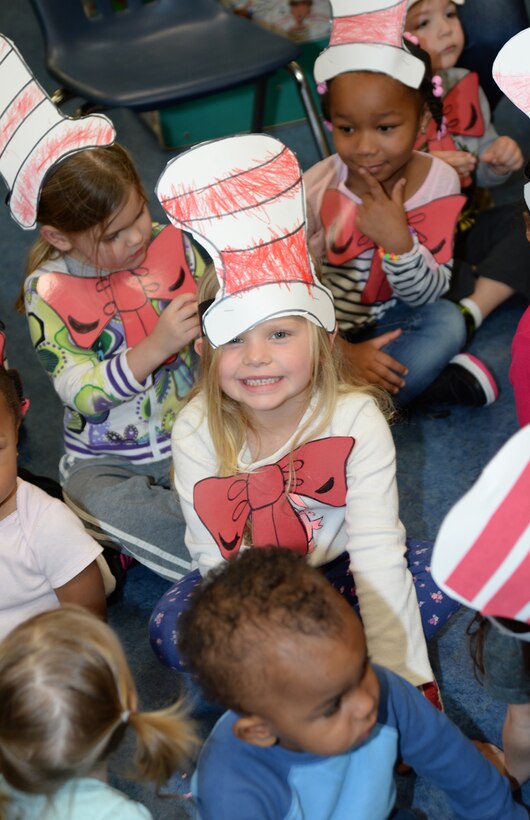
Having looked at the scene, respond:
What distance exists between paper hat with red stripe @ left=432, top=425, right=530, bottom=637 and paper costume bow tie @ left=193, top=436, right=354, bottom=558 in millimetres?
462

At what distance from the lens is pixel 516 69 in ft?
3.95

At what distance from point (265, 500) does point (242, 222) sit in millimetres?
371

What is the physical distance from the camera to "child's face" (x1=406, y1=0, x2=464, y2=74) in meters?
1.94

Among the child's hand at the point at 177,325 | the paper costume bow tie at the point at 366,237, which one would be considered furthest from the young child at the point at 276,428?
the paper costume bow tie at the point at 366,237

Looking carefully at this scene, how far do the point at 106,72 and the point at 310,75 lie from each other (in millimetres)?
674

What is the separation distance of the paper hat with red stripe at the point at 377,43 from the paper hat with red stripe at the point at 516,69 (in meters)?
0.46

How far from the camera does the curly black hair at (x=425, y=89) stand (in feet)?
5.59

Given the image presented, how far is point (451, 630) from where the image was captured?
1.46m

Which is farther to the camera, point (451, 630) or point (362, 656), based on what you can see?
point (451, 630)

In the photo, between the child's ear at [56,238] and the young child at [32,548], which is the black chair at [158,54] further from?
the young child at [32,548]

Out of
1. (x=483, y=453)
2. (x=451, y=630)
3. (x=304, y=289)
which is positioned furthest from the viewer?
(x=483, y=453)

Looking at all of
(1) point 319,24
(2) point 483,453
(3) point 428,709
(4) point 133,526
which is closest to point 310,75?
(1) point 319,24

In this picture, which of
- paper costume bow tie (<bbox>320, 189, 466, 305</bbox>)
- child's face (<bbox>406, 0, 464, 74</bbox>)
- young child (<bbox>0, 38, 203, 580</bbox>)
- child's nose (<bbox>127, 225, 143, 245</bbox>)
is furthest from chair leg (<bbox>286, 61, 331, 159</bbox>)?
child's nose (<bbox>127, 225, 143, 245</bbox>)

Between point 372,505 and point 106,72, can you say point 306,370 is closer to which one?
point 372,505
